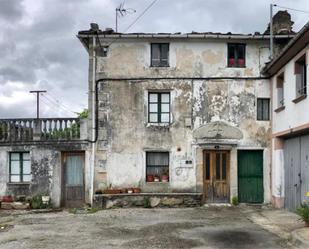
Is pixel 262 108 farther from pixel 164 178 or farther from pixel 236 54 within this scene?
pixel 164 178

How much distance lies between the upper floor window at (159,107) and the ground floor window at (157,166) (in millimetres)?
1403

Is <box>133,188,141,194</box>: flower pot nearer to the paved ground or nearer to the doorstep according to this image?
the paved ground

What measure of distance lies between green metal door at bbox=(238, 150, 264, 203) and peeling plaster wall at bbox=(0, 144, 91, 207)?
6.22 meters

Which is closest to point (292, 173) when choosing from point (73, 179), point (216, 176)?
point (216, 176)

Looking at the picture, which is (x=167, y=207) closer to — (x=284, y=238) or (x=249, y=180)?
(x=249, y=180)

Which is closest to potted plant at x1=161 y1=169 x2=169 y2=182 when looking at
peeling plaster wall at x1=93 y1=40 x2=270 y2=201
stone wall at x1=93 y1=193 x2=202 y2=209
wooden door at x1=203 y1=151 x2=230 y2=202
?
peeling plaster wall at x1=93 y1=40 x2=270 y2=201

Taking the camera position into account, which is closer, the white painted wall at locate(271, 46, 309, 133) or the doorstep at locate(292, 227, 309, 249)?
the doorstep at locate(292, 227, 309, 249)

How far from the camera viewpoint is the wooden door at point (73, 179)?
18.7 metres

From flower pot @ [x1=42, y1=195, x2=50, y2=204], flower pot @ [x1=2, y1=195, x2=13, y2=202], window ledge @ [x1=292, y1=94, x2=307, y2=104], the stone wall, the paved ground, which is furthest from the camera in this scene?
flower pot @ [x1=2, y1=195, x2=13, y2=202]

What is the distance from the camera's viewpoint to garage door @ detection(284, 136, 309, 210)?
14.4 meters

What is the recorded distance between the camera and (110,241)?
34.8ft

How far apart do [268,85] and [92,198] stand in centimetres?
844

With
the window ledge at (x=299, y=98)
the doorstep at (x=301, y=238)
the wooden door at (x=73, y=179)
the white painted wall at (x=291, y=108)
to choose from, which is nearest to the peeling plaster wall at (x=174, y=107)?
the wooden door at (x=73, y=179)

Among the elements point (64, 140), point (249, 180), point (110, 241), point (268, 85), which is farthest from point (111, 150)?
point (110, 241)
